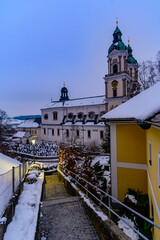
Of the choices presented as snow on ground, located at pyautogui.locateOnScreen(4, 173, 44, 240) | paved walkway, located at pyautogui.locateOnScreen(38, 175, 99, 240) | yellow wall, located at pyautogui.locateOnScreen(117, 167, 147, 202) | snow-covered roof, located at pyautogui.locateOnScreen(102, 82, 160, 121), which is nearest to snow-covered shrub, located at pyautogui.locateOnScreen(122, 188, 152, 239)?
yellow wall, located at pyautogui.locateOnScreen(117, 167, 147, 202)

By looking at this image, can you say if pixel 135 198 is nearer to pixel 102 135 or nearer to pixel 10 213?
pixel 10 213

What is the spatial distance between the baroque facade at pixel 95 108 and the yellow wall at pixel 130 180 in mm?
14470

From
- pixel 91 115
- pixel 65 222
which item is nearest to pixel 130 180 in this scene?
pixel 65 222

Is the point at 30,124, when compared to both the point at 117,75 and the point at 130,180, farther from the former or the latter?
the point at 130,180

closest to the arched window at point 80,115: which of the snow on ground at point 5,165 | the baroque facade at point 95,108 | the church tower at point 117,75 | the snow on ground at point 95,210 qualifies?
the baroque facade at point 95,108

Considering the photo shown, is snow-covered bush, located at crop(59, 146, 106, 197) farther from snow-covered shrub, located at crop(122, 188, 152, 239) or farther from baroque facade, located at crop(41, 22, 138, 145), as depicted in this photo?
baroque facade, located at crop(41, 22, 138, 145)

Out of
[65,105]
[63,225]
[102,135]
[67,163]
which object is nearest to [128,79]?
[102,135]

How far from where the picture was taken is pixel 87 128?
3306cm

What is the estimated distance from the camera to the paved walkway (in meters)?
4.24

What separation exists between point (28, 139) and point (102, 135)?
20.6 m

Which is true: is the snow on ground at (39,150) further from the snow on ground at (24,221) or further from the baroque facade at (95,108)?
the snow on ground at (24,221)

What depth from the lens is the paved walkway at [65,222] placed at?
4.24 metres

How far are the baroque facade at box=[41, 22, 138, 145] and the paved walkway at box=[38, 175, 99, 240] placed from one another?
55.7 ft

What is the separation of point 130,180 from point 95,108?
2853cm
